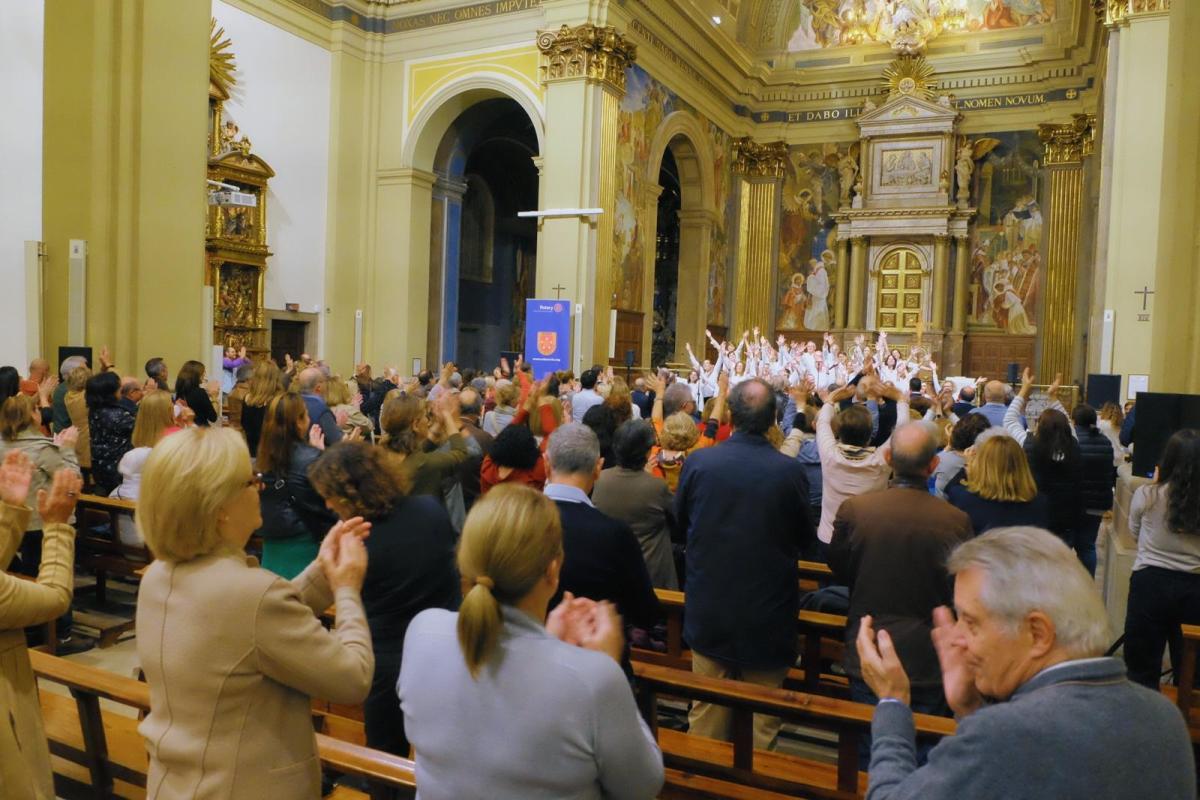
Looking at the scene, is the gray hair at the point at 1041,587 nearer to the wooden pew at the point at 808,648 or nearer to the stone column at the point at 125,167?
the wooden pew at the point at 808,648

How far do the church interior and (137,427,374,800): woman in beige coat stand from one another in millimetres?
177

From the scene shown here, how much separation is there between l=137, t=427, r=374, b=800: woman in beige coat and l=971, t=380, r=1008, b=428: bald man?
6.82 m

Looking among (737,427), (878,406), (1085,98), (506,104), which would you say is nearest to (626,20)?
(506,104)

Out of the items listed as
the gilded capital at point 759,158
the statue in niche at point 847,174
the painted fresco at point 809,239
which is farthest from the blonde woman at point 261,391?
the statue in niche at point 847,174

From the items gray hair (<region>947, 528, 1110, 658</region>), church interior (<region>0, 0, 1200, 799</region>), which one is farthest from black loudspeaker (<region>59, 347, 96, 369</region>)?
gray hair (<region>947, 528, 1110, 658</region>)

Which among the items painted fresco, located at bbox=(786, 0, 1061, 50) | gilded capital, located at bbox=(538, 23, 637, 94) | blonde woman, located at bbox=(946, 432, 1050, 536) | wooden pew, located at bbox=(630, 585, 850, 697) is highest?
painted fresco, located at bbox=(786, 0, 1061, 50)

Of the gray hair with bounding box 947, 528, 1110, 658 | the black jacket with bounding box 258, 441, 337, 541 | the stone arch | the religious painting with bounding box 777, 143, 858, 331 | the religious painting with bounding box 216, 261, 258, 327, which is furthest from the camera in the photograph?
the religious painting with bounding box 777, 143, 858, 331

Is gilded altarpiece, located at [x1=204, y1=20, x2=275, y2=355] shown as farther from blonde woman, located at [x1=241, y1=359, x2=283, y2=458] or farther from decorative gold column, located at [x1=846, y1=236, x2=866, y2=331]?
decorative gold column, located at [x1=846, y1=236, x2=866, y2=331]

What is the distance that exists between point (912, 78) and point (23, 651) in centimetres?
2300

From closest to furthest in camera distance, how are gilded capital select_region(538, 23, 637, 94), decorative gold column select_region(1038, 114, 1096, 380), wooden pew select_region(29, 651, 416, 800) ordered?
wooden pew select_region(29, 651, 416, 800) → gilded capital select_region(538, 23, 637, 94) → decorative gold column select_region(1038, 114, 1096, 380)

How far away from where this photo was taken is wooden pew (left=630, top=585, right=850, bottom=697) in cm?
406

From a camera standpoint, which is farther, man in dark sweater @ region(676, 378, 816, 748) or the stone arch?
the stone arch

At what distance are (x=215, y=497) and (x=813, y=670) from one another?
9.98ft

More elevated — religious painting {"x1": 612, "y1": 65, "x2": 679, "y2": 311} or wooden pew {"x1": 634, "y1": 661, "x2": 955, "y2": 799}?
religious painting {"x1": 612, "y1": 65, "x2": 679, "y2": 311}
